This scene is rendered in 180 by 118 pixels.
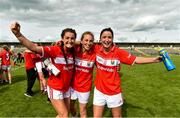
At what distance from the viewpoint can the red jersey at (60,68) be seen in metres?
5.35

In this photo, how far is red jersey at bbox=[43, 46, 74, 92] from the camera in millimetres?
5352

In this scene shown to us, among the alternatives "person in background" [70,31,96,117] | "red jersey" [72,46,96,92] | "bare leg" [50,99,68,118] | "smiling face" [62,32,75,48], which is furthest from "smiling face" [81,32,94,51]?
"bare leg" [50,99,68,118]

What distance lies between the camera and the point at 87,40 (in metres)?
5.61

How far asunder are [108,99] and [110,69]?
0.62 meters

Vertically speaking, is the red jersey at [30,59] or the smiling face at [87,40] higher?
the smiling face at [87,40]

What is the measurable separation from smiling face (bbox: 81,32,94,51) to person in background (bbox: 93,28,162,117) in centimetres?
20

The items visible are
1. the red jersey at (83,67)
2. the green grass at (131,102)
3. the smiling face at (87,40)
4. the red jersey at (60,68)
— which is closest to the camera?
the red jersey at (60,68)

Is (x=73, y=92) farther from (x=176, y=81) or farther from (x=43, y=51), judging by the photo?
(x=176, y=81)

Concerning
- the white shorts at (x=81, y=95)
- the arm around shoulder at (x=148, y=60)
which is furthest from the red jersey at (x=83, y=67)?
the arm around shoulder at (x=148, y=60)

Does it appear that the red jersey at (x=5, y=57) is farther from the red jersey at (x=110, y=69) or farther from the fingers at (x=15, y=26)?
the fingers at (x=15, y=26)

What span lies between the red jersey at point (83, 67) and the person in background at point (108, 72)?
155 mm

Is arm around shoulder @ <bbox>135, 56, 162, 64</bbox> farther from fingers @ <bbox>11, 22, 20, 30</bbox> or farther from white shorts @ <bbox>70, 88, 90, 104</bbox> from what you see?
fingers @ <bbox>11, 22, 20, 30</bbox>

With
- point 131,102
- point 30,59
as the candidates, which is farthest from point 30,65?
point 131,102

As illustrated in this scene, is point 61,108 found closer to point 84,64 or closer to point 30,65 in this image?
point 84,64
